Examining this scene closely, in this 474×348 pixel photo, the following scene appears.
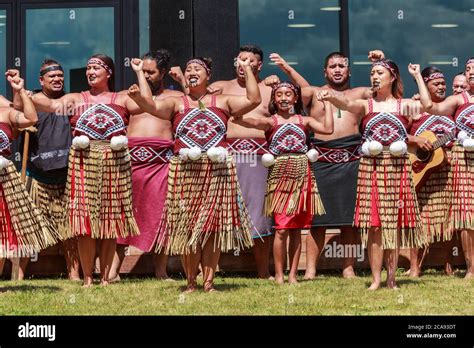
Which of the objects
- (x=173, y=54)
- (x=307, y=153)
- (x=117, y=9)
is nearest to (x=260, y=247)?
(x=307, y=153)

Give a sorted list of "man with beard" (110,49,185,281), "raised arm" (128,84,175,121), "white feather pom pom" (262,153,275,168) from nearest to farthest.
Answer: "raised arm" (128,84,175,121)
"white feather pom pom" (262,153,275,168)
"man with beard" (110,49,185,281)

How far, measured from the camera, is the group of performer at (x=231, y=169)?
6844 millimetres

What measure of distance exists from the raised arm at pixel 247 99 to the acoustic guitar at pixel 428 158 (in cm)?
158

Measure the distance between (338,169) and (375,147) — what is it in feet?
5.07

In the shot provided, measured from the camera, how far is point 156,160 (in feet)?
26.7

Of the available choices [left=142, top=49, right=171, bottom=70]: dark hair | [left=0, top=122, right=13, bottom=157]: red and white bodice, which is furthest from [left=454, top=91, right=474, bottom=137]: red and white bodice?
[left=0, top=122, right=13, bottom=157]: red and white bodice

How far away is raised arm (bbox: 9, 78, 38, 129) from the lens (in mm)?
6848

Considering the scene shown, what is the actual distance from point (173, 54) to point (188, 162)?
2.80 metres

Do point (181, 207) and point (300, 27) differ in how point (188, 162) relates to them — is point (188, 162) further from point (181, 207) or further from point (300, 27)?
point (300, 27)

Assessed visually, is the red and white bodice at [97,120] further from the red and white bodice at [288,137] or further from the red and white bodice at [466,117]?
the red and white bodice at [466,117]

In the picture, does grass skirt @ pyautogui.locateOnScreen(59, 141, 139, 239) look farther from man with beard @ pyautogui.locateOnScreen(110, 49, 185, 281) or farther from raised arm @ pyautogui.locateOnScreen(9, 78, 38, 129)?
man with beard @ pyautogui.locateOnScreen(110, 49, 185, 281)

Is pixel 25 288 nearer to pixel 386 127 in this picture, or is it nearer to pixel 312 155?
pixel 312 155

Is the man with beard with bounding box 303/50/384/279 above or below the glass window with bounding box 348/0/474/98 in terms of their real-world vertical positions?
below

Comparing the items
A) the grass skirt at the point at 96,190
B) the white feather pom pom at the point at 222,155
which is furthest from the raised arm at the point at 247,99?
the grass skirt at the point at 96,190
